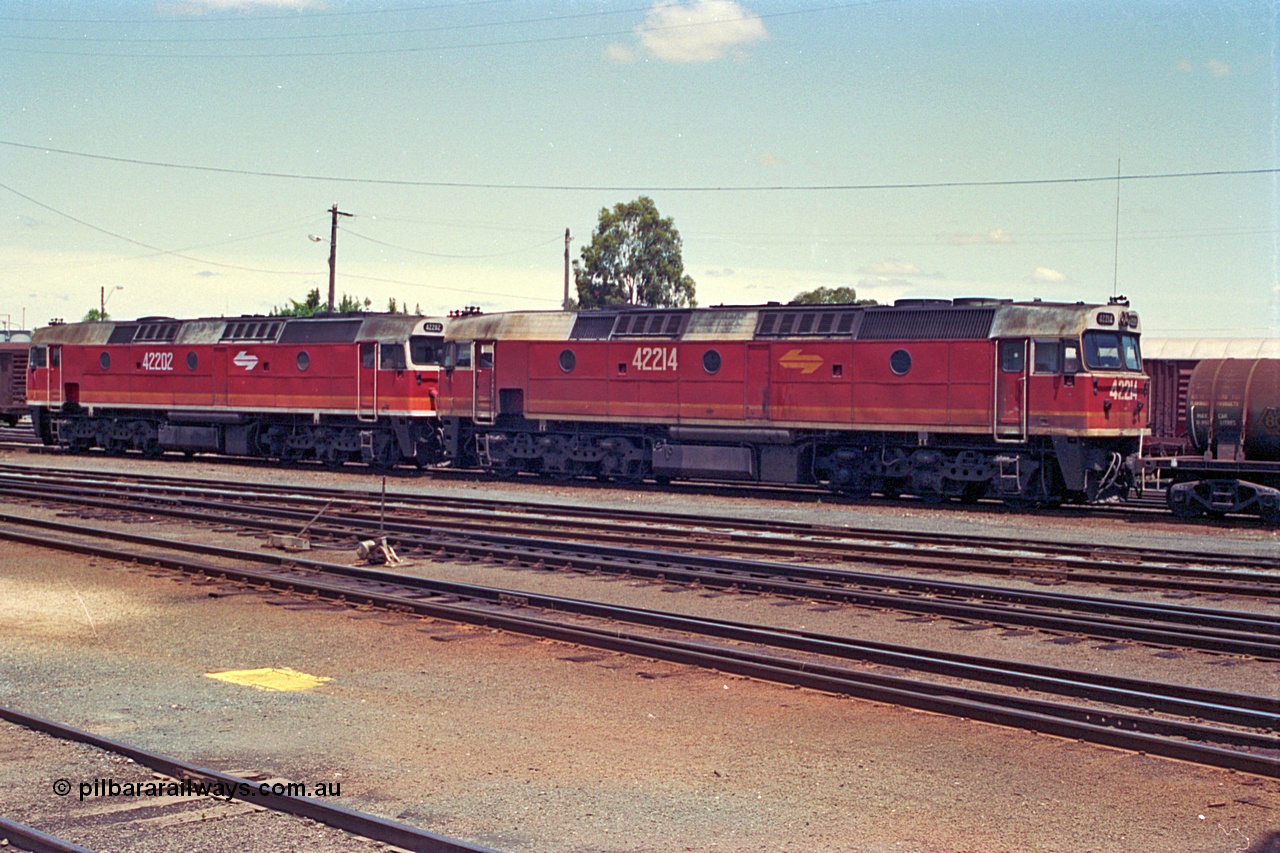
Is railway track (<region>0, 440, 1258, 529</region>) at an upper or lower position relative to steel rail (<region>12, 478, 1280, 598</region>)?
upper

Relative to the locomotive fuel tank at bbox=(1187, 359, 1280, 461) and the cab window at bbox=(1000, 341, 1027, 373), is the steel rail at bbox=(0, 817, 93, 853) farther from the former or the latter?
the cab window at bbox=(1000, 341, 1027, 373)

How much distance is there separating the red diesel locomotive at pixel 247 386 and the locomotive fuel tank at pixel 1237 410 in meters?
19.5

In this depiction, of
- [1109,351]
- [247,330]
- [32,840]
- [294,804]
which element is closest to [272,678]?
[294,804]

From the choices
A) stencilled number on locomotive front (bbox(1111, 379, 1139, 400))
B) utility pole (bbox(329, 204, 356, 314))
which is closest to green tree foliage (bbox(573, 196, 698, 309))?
utility pole (bbox(329, 204, 356, 314))

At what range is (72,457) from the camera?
135 feet

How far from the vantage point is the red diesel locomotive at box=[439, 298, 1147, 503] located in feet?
80.3

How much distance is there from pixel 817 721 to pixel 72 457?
123 feet

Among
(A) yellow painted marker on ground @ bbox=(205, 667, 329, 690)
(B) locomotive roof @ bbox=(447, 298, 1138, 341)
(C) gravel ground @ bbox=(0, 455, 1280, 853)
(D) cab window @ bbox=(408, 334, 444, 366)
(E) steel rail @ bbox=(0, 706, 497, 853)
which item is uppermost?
(B) locomotive roof @ bbox=(447, 298, 1138, 341)

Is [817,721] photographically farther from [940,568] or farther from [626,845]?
[940,568]

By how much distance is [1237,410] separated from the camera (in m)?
22.3

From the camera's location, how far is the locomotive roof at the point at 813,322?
2473 cm

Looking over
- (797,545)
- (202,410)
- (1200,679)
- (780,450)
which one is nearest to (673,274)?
(202,410)

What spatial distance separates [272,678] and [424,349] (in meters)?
24.6

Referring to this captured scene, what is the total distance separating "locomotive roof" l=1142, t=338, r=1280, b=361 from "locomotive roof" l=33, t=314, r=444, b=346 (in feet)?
66.2
